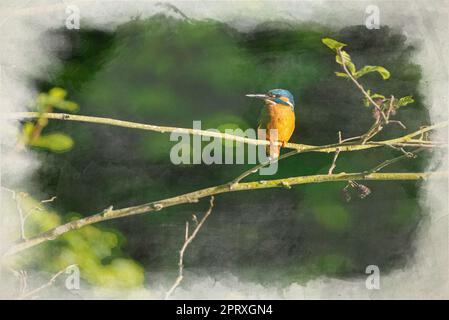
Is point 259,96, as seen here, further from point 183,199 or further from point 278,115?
point 183,199

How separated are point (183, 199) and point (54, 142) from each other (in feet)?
2.71

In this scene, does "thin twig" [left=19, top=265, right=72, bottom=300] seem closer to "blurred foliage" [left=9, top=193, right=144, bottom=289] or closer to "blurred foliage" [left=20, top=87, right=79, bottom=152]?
"blurred foliage" [left=9, top=193, right=144, bottom=289]

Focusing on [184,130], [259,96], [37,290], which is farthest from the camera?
[259,96]

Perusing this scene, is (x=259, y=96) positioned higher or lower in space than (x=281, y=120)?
higher

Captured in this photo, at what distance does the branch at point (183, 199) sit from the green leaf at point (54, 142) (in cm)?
44

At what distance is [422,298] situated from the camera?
3.40 metres

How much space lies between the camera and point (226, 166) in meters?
3.46

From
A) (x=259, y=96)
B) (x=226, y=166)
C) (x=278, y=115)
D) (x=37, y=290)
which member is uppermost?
(x=259, y=96)

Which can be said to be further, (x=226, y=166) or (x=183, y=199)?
(x=226, y=166)

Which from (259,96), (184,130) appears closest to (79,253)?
(184,130)

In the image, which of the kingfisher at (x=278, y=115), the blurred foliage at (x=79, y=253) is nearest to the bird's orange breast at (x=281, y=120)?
the kingfisher at (x=278, y=115)

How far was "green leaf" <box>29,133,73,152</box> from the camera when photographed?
11.0ft

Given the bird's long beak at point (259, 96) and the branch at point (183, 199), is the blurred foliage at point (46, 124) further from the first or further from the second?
the bird's long beak at point (259, 96)
